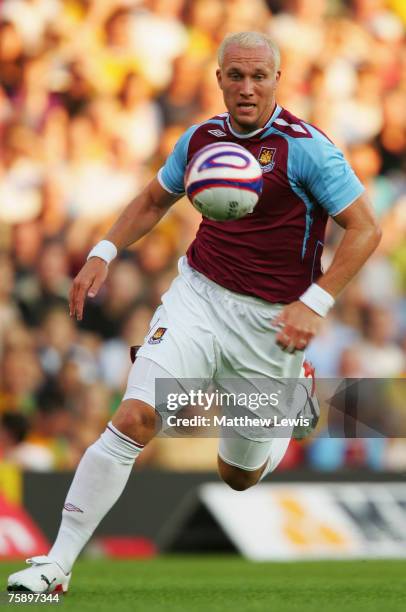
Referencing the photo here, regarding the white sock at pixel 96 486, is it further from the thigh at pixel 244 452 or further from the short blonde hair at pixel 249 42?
the short blonde hair at pixel 249 42

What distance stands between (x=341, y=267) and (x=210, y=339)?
0.78 metres

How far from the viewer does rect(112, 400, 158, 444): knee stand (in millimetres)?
5238

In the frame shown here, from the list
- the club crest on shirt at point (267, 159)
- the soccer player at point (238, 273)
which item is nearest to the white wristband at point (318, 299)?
the soccer player at point (238, 273)

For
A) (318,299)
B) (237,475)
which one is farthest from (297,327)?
(237,475)

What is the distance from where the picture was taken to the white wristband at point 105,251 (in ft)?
19.2

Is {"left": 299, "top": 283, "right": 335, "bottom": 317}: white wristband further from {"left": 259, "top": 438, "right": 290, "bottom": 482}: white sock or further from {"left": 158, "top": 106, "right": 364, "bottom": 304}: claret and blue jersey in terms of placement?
{"left": 259, "top": 438, "right": 290, "bottom": 482}: white sock

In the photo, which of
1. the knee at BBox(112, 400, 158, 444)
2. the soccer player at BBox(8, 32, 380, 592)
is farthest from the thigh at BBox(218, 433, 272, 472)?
the knee at BBox(112, 400, 158, 444)

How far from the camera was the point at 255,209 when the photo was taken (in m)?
5.77

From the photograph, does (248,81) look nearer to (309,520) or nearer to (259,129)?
(259,129)

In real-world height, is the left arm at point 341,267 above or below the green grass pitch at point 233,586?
above

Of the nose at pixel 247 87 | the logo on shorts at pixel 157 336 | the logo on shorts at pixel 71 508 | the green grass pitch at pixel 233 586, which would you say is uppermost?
the nose at pixel 247 87

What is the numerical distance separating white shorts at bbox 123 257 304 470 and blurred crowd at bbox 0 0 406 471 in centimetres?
494

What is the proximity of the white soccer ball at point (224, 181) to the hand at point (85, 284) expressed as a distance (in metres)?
0.67

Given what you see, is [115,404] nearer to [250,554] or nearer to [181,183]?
[250,554]
